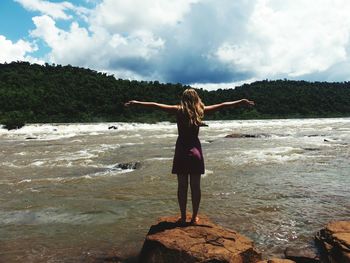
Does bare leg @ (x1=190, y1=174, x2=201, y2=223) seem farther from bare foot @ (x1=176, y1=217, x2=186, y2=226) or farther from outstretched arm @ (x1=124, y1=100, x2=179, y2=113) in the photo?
outstretched arm @ (x1=124, y1=100, x2=179, y2=113)

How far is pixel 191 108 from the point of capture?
5.86 m

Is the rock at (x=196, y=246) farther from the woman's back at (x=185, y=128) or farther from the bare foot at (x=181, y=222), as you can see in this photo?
the woman's back at (x=185, y=128)

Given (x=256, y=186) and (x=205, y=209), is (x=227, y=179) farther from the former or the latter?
(x=205, y=209)

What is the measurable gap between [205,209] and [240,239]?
2731 millimetres

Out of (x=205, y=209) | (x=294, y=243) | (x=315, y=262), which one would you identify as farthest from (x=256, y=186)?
(x=315, y=262)

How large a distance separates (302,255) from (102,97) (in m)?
78.6

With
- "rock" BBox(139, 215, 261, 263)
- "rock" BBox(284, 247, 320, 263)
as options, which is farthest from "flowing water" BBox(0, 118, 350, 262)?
"rock" BBox(139, 215, 261, 263)

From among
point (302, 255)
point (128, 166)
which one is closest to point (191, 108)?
point (302, 255)

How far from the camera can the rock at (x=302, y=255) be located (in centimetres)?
562

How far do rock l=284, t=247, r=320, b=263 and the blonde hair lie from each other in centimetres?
220

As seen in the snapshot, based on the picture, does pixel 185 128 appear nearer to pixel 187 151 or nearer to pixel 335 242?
pixel 187 151

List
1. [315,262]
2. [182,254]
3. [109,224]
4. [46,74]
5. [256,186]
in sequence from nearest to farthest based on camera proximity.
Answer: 1. [182,254]
2. [315,262]
3. [109,224]
4. [256,186]
5. [46,74]

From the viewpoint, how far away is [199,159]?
5906mm

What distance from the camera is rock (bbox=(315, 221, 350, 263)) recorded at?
5209 millimetres
